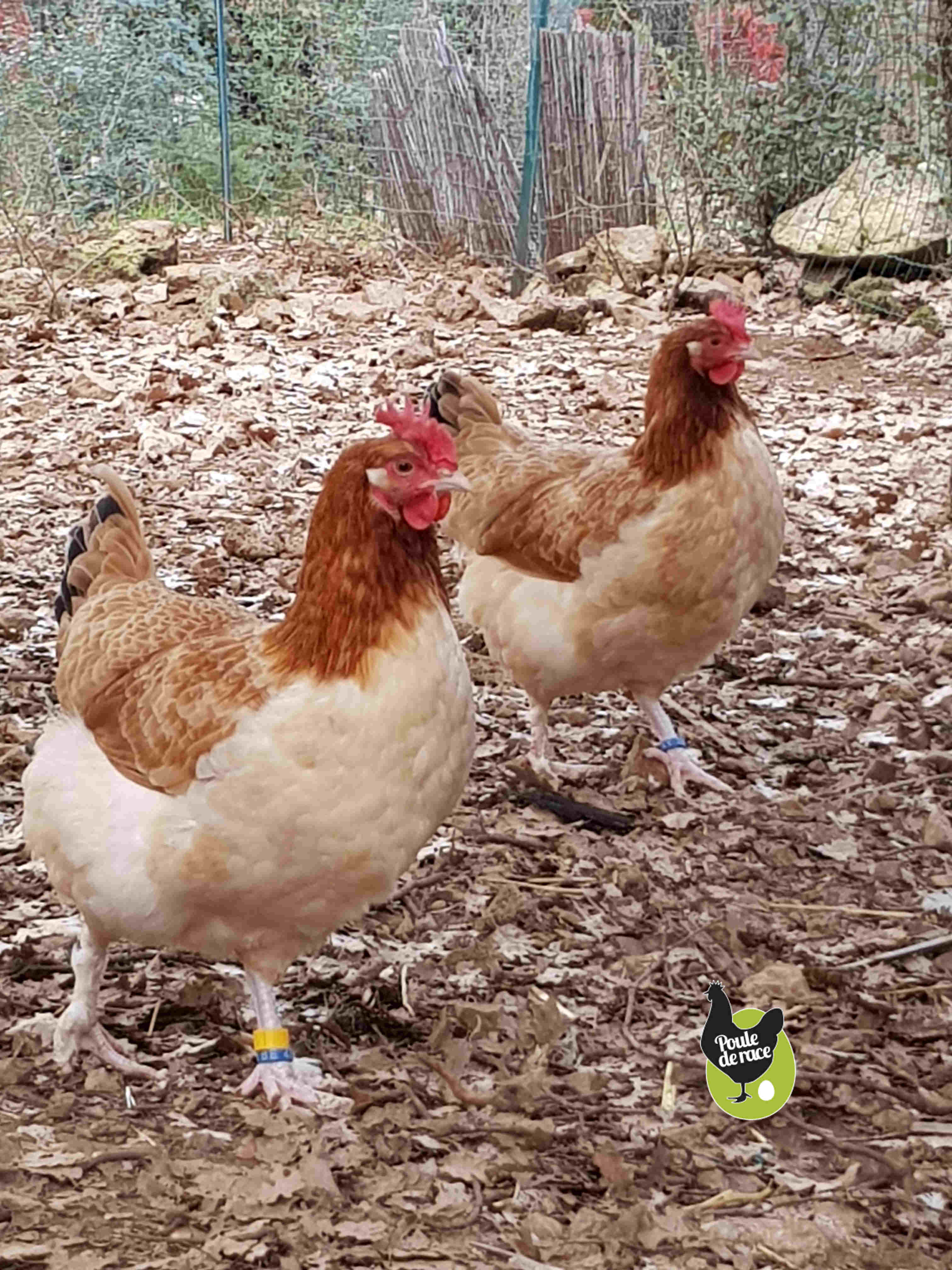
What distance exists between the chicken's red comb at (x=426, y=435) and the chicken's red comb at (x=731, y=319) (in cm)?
147

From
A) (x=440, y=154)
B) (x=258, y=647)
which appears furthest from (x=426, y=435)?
(x=440, y=154)

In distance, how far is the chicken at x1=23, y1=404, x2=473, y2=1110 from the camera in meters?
2.57

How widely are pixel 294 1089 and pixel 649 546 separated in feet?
5.97

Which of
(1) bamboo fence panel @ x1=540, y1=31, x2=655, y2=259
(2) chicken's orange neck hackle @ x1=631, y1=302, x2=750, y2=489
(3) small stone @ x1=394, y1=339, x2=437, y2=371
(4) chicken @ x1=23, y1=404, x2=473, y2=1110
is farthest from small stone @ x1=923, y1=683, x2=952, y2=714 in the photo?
(1) bamboo fence panel @ x1=540, y1=31, x2=655, y2=259

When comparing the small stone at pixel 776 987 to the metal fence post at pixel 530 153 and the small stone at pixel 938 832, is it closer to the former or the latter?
the small stone at pixel 938 832

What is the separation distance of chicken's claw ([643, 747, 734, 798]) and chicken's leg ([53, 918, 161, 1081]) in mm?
1884

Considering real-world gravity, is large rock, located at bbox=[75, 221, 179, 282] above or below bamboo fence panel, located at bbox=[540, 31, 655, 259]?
below

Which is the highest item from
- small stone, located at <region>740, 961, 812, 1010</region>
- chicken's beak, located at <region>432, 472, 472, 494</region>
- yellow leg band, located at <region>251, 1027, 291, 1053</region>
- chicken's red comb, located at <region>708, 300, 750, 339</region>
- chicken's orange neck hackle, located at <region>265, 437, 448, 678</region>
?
chicken's red comb, located at <region>708, 300, 750, 339</region>

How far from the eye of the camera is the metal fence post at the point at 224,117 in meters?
10.8

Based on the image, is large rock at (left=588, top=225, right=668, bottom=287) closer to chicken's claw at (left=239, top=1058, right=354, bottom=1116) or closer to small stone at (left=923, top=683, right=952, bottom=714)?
small stone at (left=923, top=683, right=952, bottom=714)

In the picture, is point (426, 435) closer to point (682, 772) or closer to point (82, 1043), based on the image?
point (82, 1043)

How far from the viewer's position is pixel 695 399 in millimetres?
3980

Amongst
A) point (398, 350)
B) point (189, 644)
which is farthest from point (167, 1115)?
point (398, 350)

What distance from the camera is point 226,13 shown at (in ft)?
37.3
